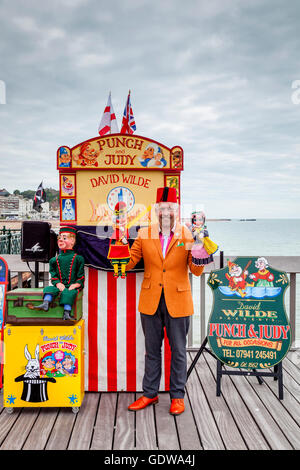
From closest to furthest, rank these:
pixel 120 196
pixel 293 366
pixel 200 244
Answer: pixel 200 244, pixel 120 196, pixel 293 366

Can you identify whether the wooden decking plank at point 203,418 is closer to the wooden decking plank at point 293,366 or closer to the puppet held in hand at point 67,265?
the wooden decking plank at point 293,366

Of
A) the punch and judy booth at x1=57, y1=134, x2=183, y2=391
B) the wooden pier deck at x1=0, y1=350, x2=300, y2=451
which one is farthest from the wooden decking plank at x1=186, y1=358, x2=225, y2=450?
the punch and judy booth at x1=57, y1=134, x2=183, y2=391

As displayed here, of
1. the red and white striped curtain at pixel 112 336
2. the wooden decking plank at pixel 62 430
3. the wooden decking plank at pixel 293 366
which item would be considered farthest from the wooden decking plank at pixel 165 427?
the wooden decking plank at pixel 293 366

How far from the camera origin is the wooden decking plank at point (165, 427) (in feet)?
6.58

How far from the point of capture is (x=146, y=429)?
2174 millimetres

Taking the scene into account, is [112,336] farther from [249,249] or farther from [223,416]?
[249,249]

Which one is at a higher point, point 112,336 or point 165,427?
point 112,336

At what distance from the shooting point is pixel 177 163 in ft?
Result: 8.63

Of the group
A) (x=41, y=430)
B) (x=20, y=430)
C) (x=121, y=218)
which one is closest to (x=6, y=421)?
(x=20, y=430)

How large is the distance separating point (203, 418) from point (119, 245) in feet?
4.19

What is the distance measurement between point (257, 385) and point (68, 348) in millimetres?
1594

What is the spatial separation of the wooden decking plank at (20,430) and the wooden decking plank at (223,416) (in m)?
1.20

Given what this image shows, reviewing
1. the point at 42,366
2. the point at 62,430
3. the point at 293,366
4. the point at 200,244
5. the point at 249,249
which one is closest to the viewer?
A: the point at 62,430

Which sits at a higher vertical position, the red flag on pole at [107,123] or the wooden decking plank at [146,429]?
the red flag on pole at [107,123]
